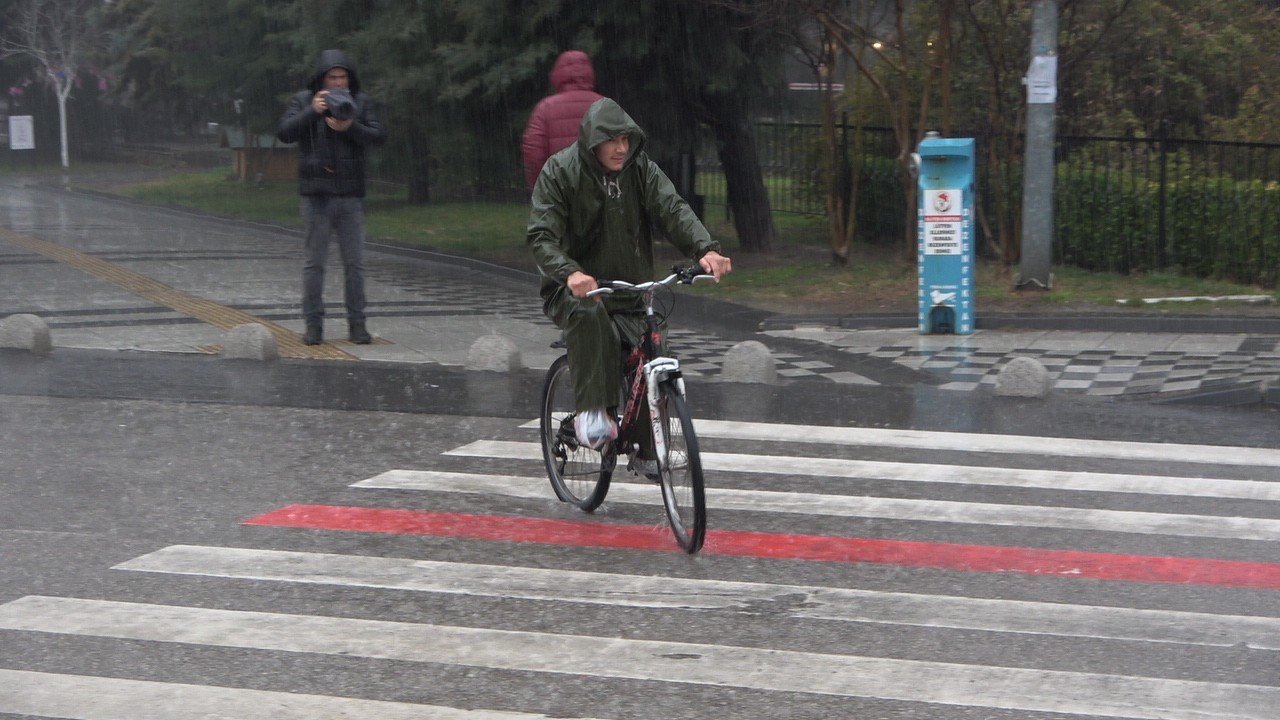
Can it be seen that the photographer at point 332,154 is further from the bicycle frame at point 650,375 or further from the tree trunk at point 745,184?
the tree trunk at point 745,184

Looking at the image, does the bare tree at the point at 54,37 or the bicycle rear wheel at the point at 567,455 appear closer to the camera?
the bicycle rear wheel at the point at 567,455

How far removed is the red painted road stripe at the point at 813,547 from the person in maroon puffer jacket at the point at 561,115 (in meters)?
5.31

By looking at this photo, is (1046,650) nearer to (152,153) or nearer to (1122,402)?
(1122,402)

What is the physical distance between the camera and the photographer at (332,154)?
35.7ft

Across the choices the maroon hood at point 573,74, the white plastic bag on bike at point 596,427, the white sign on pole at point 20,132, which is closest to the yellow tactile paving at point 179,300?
the maroon hood at point 573,74

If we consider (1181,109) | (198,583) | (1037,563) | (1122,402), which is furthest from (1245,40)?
(198,583)

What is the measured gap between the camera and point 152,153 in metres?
54.7

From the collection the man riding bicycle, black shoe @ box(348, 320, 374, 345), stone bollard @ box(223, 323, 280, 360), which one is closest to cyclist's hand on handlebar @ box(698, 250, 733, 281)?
the man riding bicycle

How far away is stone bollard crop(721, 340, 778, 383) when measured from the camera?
9.93m

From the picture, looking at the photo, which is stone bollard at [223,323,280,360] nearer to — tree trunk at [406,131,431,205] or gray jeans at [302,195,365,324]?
gray jeans at [302,195,365,324]

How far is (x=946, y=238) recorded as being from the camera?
479 inches

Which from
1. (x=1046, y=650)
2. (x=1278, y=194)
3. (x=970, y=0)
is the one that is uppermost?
(x=970, y=0)

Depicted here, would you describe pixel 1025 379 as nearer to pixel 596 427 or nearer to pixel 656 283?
pixel 596 427

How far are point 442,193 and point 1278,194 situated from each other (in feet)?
68.7
